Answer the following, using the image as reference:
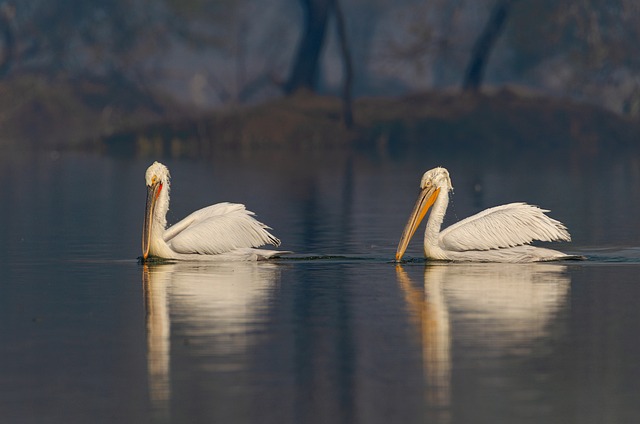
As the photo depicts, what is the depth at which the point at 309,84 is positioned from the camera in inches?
2115

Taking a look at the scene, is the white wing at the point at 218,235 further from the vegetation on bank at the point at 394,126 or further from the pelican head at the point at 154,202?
the vegetation on bank at the point at 394,126

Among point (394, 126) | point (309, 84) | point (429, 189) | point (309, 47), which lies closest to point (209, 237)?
point (429, 189)

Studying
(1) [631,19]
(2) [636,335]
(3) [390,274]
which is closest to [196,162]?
(1) [631,19]

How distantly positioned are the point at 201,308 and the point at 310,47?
136ft

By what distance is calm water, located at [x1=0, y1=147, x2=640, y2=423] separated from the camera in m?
9.33

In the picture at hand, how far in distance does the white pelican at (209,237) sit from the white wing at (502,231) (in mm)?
1900

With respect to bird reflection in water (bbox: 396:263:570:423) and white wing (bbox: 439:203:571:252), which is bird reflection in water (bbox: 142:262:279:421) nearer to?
bird reflection in water (bbox: 396:263:570:423)

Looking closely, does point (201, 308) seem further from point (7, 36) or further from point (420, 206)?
point (7, 36)

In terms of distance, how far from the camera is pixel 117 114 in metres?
64.9

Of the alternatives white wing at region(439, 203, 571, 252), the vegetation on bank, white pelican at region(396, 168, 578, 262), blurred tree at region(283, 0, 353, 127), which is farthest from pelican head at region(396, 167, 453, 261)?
blurred tree at region(283, 0, 353, 127)

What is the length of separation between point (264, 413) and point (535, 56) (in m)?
54.1

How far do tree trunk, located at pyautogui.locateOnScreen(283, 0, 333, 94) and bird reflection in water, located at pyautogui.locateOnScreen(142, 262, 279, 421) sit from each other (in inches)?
1471

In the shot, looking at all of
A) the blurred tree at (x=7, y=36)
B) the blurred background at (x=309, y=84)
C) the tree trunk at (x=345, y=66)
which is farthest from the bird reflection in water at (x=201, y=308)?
the blurred tree at (x=7, y=36)

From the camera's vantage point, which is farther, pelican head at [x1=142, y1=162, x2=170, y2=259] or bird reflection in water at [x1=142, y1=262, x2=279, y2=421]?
pelican head at [x1=142, y1=162, x2=170, y2=259]
